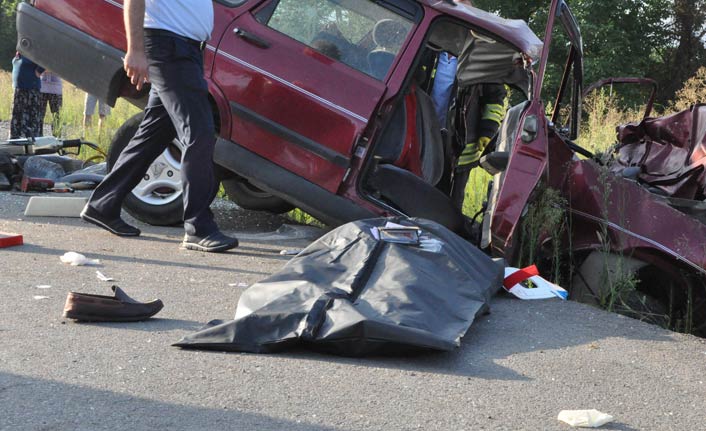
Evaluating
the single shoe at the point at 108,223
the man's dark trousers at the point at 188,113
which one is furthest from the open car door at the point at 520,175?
the single shoe at the point at 108,223

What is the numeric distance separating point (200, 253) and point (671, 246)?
280cm

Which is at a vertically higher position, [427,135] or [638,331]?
[427,135]

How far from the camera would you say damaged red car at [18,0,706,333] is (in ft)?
18.1

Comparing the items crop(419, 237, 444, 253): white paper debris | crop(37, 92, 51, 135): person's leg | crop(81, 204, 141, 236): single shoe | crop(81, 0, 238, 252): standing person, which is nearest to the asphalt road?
crop(419, 237, 444, 253): white paper debris

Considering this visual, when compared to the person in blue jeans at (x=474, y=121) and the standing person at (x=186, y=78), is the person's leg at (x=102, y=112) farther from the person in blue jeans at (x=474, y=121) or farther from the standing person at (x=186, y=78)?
the standing person at (x=186, y=78)

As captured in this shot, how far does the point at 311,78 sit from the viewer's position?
5.95 metres

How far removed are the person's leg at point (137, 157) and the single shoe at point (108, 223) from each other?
0.02 meters

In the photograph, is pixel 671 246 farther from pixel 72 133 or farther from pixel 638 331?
pixel 72 133

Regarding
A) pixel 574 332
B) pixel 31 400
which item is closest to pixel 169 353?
pixel 31 400

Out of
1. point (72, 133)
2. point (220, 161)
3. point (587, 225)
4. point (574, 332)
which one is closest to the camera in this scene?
point (574, 332)

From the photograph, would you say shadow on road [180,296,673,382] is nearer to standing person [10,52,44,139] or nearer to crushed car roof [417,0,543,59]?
crushed car roof [417,0,543,59]

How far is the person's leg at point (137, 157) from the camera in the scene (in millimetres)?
5973

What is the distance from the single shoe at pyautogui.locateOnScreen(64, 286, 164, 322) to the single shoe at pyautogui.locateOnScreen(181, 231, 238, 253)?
5.42ft

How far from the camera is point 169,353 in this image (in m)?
3.69
